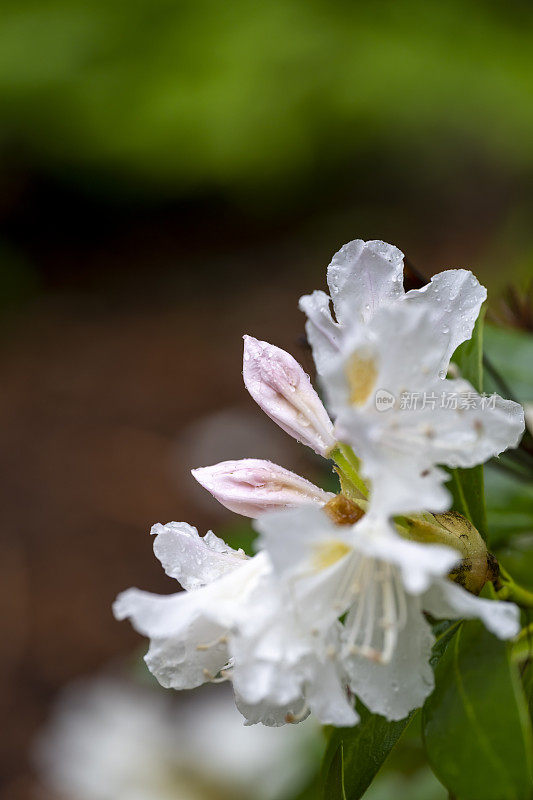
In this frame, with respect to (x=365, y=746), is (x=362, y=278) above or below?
above

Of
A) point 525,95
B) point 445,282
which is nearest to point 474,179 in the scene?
point 525,95

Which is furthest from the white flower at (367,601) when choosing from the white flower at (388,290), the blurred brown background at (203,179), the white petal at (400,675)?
the blurred brown background at (203,179)

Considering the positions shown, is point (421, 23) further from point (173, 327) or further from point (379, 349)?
point (379, 349)

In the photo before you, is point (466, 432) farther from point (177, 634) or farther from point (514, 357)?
point (514, 357)

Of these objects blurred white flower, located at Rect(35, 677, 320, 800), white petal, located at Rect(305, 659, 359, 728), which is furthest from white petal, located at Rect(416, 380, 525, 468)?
blurred white flower, located at Rect(35, 677, 320, 800)

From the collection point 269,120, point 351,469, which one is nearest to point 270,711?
point 351,469

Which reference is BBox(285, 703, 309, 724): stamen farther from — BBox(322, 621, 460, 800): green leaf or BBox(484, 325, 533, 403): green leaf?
BBox(484, 325, 533, 403): green leaf
